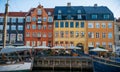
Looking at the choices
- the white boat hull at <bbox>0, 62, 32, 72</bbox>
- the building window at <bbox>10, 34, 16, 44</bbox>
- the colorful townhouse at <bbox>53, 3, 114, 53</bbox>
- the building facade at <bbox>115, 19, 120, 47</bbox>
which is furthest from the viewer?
the building window at <bbox>10, 34, 16, 44</bbox>

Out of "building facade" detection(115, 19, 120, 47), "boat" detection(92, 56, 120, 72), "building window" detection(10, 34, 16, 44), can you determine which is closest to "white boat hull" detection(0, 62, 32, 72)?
"boat" detection(92, 56, 120, 72)

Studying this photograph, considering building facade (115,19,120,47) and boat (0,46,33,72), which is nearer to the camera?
boat (0,46,33,72)

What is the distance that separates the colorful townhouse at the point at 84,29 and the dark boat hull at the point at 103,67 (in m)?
13.3

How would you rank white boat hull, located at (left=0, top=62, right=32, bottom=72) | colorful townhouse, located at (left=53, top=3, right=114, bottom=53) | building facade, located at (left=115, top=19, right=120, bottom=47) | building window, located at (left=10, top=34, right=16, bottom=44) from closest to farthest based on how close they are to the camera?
white boat hull, located at (left=0, top=62, right=32, bottom=72) < building facade, located at (left=115, top=19, right=120, bottom=47) < colorful townhouse, located at (left=53, top=3, right=114, bottom=53) < building window, located at (left=10, top=34, right=16, bottom=44)

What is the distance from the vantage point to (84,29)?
29.0m

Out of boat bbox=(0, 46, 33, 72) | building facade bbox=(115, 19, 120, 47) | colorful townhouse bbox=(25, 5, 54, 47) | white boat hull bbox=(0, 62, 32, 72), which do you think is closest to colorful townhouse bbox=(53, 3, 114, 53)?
building facade bbox=(115, 19, 120, 47)

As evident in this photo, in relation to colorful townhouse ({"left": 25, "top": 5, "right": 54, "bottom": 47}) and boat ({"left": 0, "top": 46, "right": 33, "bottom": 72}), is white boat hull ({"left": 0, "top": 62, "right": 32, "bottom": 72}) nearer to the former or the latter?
boat ({"left": 0, "top": 46, "right": 33, "bottom": 72})

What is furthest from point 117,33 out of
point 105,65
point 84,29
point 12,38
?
point 105,65

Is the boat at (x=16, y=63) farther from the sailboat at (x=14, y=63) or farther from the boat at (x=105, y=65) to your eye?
the boat at (x=105, y=65)

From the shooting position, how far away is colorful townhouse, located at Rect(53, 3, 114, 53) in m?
28.7

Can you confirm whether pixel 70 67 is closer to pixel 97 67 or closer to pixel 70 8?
pixel 97 67

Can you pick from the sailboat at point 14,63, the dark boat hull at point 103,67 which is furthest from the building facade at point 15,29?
the dark boat hull at point 103,67

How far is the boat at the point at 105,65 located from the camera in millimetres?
12789

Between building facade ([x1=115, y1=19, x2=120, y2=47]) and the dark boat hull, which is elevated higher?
building facade ([x1=115, y1=19, x2=120, y2=47])
